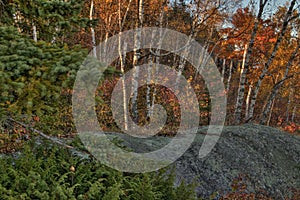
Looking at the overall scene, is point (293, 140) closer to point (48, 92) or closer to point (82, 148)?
point (82, 148)

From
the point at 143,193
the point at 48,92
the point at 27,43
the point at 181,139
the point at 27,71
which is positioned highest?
the point at 27,43

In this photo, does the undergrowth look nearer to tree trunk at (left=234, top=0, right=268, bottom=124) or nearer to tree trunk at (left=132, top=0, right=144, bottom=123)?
tree trunk at (left=132, top=0, right=144, bottom=123)

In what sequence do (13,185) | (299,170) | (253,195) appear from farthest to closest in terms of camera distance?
(299,170), (253,195), (13,185)

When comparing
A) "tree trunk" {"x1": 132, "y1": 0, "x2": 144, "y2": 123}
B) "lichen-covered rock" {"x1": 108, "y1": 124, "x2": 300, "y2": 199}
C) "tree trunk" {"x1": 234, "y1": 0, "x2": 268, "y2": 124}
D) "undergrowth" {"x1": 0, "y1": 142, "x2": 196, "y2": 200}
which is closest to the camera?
"undergrowth" {"x1": 0, "y1": 142, "x2": 196, "y2": 200}

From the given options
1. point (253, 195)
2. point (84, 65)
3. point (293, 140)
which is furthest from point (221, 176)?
point (84, 65)

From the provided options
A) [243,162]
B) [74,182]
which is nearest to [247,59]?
[243,162]

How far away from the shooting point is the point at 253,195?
5.46 m

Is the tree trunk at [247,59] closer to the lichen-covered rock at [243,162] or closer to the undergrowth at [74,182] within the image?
the lichen-covered rock at [243,162]

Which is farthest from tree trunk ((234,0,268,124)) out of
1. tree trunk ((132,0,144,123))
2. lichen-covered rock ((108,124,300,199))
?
tree trunk ((132,0,144,123))

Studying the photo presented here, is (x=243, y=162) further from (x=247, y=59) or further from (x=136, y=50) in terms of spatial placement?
(x=136, y=50)

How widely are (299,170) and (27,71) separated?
24.0 feet

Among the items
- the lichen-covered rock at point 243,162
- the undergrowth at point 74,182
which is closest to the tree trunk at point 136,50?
the lichen-covered rock at point 243,162

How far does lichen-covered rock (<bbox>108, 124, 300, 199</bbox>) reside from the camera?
18.2 feet

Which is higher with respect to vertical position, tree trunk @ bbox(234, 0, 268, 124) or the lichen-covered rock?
tree trunk @ bbox(234, 0, 268, 124)
